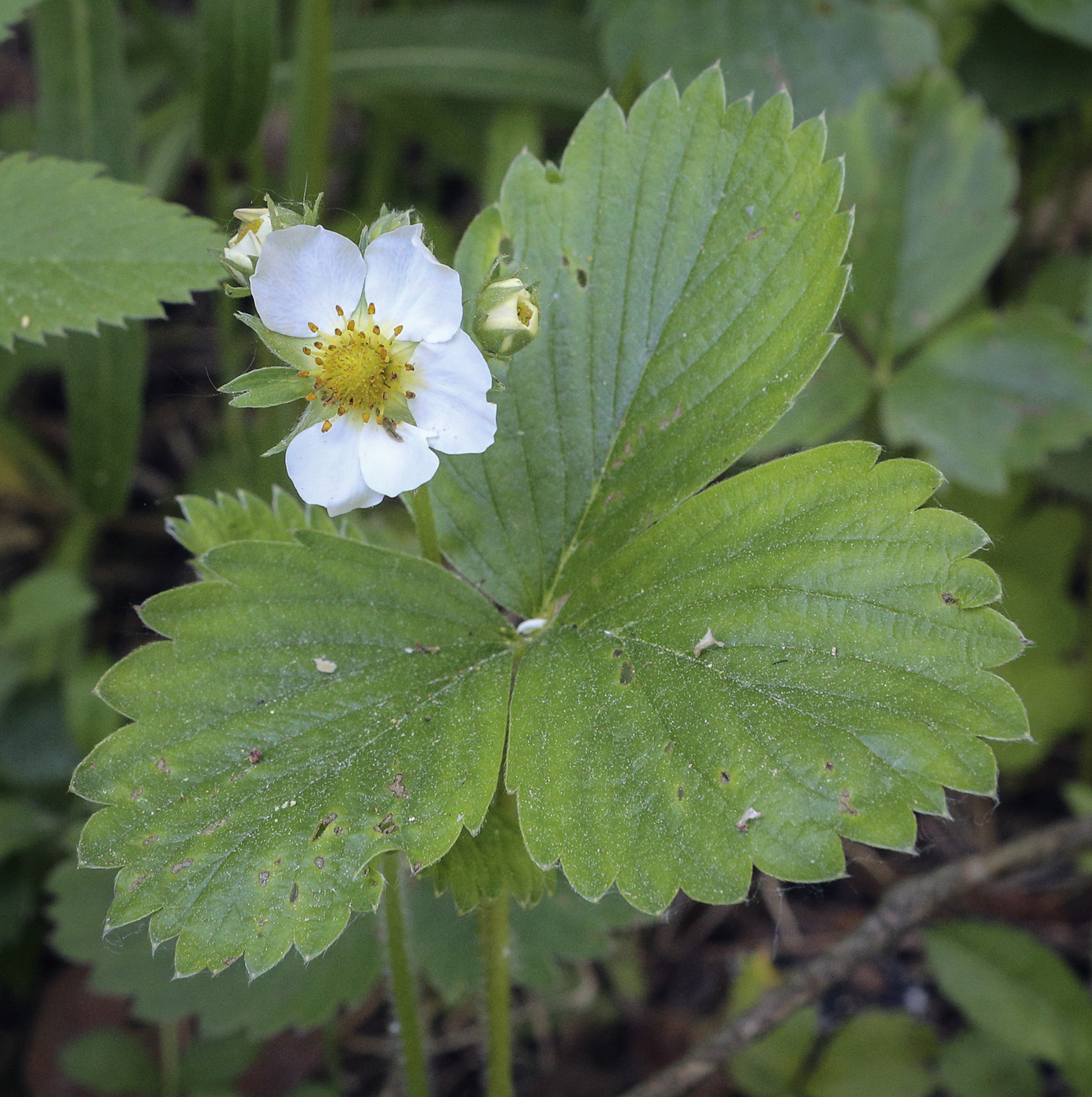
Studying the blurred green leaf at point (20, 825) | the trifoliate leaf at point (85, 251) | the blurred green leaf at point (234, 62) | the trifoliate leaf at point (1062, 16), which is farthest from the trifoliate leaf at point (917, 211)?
the blurred green leaf at point (20, 825)

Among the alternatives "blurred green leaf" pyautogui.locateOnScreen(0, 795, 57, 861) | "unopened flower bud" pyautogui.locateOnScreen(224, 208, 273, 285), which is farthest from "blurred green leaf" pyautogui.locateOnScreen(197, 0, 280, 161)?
"blurred green leaf" pyautogui.locateOnScreen(0, 795, 57, 861)

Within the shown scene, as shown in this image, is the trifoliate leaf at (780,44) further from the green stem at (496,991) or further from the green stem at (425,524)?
the green stem at (496,991)

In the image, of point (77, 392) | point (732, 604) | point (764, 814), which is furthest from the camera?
point (77, 392)

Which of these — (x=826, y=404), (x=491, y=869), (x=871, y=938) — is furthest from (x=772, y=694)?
(x=826, y=404)

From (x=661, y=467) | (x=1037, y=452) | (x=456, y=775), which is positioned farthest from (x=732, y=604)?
(x=1037, y=452)

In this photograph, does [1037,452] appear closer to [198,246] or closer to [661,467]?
[661,467]

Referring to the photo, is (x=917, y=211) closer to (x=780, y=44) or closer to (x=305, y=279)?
(x=780, y=44)
